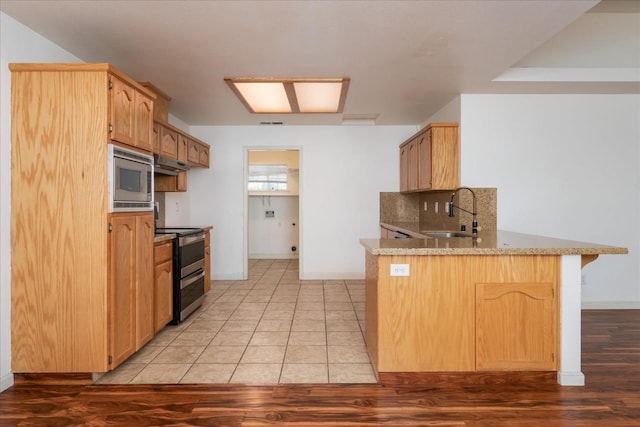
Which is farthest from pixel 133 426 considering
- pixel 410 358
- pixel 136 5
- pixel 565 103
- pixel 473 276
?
pixel 565 103

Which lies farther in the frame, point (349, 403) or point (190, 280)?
point (190, 280)

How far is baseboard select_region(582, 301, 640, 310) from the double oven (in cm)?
438

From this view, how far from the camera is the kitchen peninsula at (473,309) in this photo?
220 cm

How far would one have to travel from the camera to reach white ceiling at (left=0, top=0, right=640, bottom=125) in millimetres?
2178

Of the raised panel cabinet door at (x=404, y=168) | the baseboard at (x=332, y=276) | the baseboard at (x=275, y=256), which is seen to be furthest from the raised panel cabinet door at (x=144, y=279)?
the baseboard at (x=275, y=256)

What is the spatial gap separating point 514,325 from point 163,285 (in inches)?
112

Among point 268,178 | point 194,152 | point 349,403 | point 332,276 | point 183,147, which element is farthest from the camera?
point 268,178

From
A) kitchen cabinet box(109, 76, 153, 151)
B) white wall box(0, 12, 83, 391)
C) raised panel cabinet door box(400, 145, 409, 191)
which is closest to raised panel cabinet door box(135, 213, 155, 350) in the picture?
kitchen cabinet box(109, 76, 153, 151)

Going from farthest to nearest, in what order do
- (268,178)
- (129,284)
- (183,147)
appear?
1. (268,178)
2. (183,147)
3. (129,284)

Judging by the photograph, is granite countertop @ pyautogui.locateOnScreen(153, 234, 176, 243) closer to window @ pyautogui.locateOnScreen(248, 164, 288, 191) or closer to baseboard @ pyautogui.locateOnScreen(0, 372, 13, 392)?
baseboard @ pyautogui.locateOnScreen(0, 372, 13, 392)

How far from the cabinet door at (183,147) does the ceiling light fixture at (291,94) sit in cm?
89

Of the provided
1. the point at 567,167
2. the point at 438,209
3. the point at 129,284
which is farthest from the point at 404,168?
the point at 129,284

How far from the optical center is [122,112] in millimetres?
2326

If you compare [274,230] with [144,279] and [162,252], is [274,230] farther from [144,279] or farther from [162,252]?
[144,279]
